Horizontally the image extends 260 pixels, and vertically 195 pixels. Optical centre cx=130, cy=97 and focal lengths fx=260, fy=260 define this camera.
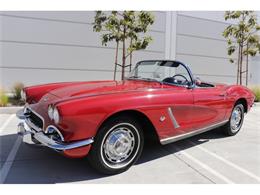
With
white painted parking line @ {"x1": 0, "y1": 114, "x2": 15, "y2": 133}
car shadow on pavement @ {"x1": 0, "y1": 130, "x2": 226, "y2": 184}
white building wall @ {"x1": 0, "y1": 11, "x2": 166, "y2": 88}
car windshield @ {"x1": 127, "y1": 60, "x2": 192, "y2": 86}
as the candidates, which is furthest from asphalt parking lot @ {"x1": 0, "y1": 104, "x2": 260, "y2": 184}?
white building wall @ {"x1": 0, "y1": 11, "x2": 166, "y2": 88}

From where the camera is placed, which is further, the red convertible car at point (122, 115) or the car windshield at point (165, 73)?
the car windshield at point (165, 73)

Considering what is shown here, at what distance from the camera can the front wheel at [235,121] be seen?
485cm

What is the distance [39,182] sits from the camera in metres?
2.85

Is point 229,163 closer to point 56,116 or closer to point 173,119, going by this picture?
point 173,119

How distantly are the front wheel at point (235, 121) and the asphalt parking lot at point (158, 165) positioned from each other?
345 mm

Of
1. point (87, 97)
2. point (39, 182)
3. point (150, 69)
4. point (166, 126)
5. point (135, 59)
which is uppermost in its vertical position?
point (135, 59)

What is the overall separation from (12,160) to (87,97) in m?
1.44

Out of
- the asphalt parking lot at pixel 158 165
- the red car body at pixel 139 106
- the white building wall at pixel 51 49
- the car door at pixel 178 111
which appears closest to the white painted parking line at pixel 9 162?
the asphalt parking lot at pixel 158 165

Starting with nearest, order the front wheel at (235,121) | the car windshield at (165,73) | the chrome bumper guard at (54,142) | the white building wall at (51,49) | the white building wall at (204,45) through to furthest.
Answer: the chrome bumper guard at (54,142) < the car windshield at (165,73) < the front wheel at (235,121) < the white building wall at (51,49) < the white building wall at (204,45)

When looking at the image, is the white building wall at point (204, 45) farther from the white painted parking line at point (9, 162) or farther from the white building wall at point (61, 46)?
the white painted parking line at point (9, 162)

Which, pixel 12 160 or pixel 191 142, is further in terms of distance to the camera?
pixel 191 142

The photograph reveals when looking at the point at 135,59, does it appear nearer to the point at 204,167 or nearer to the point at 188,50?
the point at 188,50

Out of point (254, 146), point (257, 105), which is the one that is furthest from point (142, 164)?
point (257, 105)

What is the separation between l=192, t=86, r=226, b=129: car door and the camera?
12.7 ft
